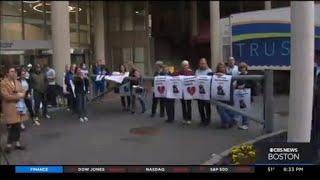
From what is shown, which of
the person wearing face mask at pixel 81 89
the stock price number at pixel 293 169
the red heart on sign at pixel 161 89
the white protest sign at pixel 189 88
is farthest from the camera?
the red heart on sign at pixel 161 89

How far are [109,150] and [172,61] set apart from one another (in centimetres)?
83

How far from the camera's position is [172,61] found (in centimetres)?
326

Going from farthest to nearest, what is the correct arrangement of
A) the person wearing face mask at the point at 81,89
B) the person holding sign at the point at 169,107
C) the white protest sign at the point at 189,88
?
the white protest sign at the point at 189,88
the person holding sign at the point at 169,107
the person wearing face mask at the point at 81,89

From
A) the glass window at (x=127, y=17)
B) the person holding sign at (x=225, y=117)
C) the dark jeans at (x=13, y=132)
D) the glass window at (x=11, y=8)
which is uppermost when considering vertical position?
the glass window at (x=11, y=8)

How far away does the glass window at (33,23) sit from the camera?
420cm

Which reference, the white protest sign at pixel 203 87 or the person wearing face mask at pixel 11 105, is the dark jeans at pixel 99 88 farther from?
the white protest sign at pixel 203 87

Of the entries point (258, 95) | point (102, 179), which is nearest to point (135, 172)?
A: point (102, 179)

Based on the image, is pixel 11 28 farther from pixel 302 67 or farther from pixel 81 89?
pixel 302 67

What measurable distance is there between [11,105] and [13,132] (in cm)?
27

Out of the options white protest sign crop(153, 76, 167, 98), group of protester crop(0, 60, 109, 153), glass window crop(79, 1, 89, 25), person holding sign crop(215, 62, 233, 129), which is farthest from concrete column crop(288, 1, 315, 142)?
white protest sign crop(153, 76, 167, 98)

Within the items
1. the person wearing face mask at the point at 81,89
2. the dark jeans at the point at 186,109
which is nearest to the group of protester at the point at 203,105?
the dark jeans at the point at 186,109

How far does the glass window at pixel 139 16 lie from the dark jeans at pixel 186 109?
160 cm

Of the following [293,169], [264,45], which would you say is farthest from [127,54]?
[293,169]

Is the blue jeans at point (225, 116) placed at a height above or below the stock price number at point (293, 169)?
below
